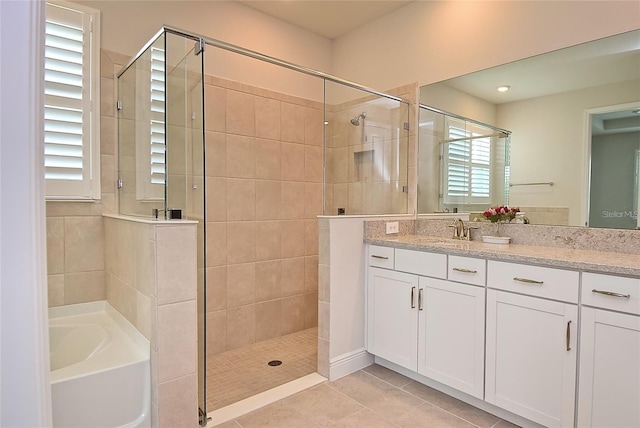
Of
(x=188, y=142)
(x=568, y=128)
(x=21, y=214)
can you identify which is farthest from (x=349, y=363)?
(x=21, y=214)

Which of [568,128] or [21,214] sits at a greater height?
[568,128]

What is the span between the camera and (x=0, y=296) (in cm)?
41

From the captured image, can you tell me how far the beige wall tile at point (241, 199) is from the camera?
2.93 meters

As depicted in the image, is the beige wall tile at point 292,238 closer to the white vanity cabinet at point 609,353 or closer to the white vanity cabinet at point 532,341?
the white vanity cabinet at point 532,341

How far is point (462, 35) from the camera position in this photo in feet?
8.86

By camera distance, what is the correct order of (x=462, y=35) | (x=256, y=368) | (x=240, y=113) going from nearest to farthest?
(x=256, y=368) < (x=462, y=35) < (x=240, y=113)

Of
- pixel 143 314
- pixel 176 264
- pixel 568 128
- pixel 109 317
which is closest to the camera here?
pixel 176 264

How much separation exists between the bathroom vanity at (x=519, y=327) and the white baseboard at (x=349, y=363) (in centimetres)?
14

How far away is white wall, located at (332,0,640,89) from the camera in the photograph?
212 centimetres

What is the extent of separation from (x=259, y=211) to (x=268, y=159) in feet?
1.48

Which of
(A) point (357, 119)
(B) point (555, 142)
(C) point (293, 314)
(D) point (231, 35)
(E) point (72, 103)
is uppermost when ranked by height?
(D) point (231, 35)

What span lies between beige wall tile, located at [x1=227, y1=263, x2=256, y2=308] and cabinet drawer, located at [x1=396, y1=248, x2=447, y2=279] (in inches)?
50.8

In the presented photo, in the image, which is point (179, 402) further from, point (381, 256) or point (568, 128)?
point (568, 128)

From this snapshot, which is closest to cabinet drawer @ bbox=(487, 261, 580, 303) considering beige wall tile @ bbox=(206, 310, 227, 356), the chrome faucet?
the chrome faucet
